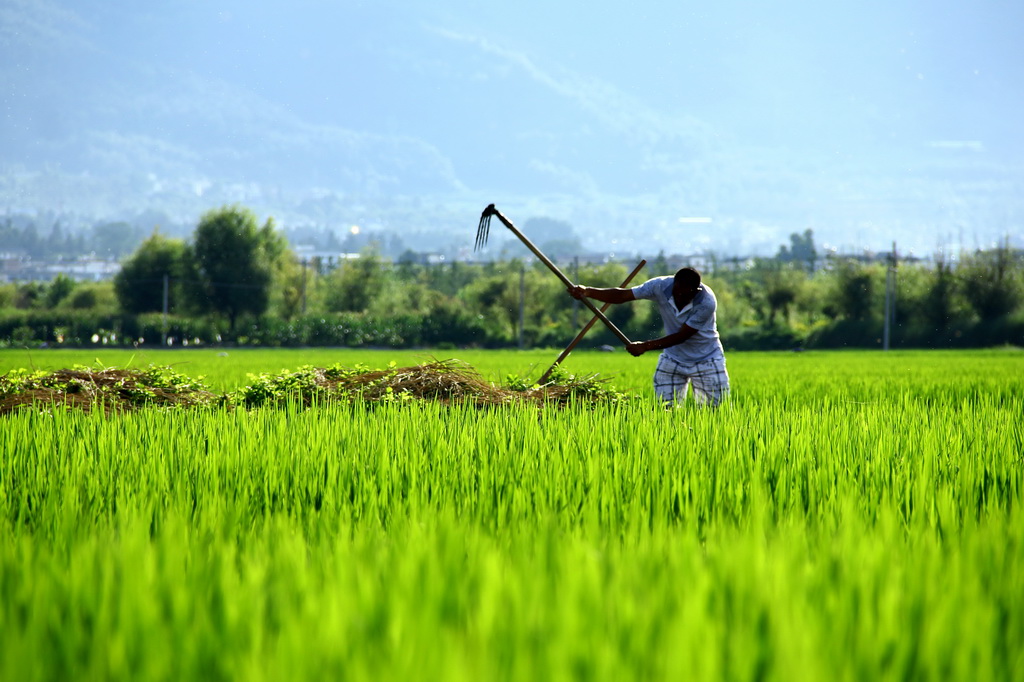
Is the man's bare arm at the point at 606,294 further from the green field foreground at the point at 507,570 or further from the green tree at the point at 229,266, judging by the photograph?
the green tree at the point at 229,266

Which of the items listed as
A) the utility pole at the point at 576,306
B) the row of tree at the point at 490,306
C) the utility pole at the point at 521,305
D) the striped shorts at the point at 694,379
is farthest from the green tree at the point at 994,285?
the striped shorts at the point at 694,379

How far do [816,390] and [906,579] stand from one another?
25.6 ft

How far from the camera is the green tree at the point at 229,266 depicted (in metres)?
46.9

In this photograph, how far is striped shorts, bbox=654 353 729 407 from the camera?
19.8 feet

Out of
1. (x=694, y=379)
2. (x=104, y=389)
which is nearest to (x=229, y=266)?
(x=104, y=389)

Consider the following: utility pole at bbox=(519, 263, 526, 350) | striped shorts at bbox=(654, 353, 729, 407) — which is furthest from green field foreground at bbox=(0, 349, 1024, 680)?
utility pole at bbox=(519, 263, 526, 350)

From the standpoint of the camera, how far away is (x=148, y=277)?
167 ft

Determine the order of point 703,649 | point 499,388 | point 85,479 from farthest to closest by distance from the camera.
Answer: point 499,388
point 85,479
point 703,649

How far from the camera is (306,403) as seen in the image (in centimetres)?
643

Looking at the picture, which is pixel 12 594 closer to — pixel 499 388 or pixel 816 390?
pixel 499 388

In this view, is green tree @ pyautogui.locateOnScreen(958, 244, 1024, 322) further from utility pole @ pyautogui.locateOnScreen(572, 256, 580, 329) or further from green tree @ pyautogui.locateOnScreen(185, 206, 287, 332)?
green tree @ pyautogui.locateOnScreen(185, 206, 287, 332)

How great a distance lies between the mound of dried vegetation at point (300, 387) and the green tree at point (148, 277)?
150 feet

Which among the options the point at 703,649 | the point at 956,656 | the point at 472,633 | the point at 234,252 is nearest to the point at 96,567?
the point at 472,633

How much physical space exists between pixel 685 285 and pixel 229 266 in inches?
1795
